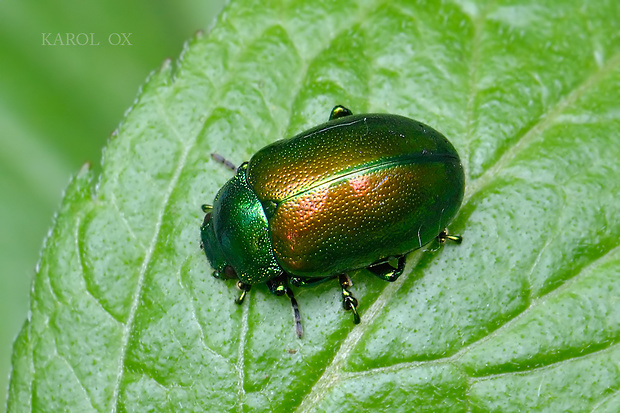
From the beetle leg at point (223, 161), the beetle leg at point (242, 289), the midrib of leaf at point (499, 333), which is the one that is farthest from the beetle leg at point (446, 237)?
the beetle leg at point (223, 161)

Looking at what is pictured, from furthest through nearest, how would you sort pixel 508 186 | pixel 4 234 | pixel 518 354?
pixel 4 234 → pixel 508 186 → pixel 518 354

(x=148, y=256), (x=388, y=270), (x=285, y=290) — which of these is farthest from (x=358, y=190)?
(x=148, y=256)

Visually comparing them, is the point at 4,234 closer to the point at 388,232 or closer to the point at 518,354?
the point at 388,232

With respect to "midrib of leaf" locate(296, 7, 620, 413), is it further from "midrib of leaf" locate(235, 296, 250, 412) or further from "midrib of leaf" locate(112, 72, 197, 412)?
"midrib of leaf" locate(112, 72, 197, 412)

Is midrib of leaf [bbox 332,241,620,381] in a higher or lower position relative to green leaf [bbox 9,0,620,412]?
lower

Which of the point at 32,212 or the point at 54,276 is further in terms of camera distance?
the point at 32,212

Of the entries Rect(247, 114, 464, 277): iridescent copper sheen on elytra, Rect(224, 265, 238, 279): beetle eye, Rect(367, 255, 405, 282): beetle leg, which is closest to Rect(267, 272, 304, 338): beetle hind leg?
Rect(247, 114, 464, 277): iridescent copper sheen on elytra

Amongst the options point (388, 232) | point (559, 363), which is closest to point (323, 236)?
point (388, 232)
